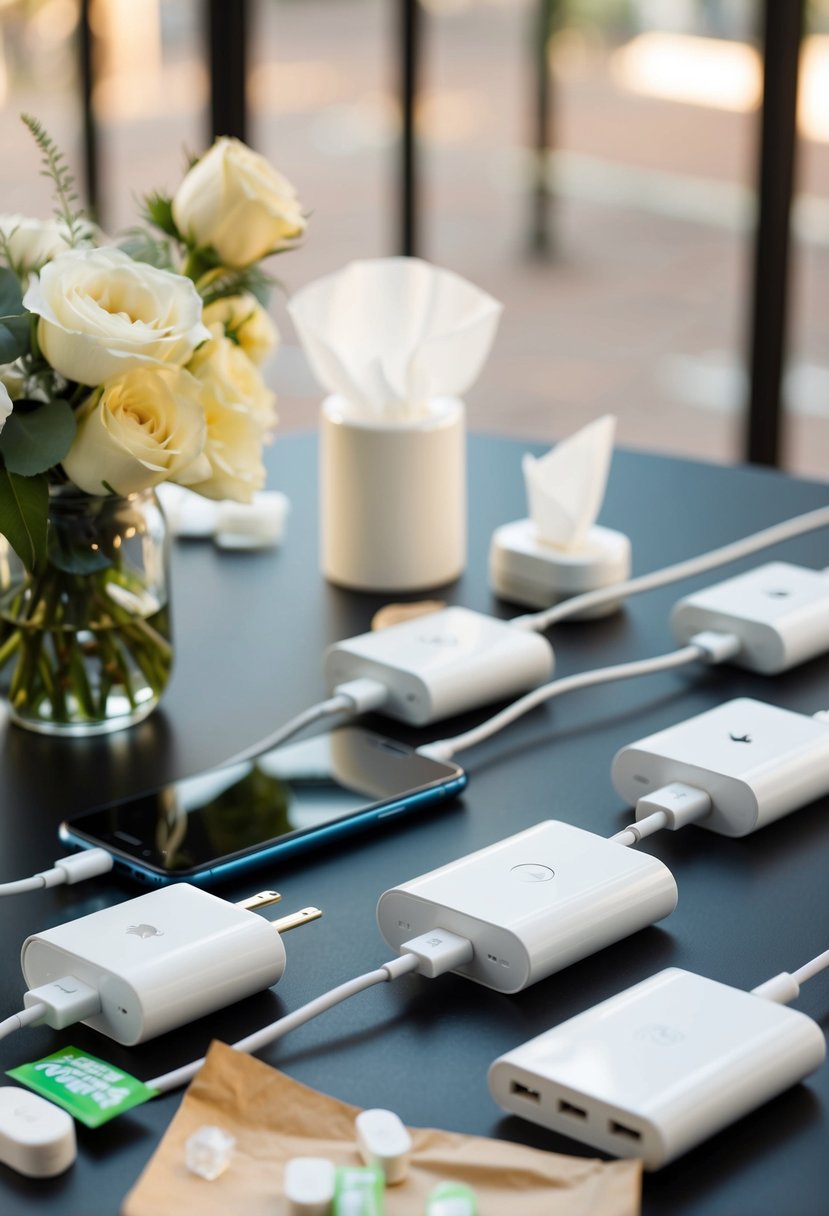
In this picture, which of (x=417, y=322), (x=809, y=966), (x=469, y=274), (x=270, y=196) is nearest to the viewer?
(x=809, y=966)

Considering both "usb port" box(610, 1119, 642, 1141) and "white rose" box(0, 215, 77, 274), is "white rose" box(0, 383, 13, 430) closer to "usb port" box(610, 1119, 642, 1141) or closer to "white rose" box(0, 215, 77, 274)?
"white rose" box(0, 215, 77, 274)

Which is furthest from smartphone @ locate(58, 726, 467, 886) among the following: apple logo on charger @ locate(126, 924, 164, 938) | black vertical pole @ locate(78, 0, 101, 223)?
black vertical pole @ locate(78, 0, 101, 223)

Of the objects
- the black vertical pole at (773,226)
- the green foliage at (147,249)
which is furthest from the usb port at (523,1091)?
the black vertical pole at (773,226)

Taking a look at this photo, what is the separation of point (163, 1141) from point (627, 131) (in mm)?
2807

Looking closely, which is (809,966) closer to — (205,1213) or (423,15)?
(205,1213)

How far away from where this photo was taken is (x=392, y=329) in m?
1.33

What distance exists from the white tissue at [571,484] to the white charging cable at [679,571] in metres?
0.06

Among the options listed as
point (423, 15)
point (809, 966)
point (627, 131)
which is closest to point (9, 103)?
point (423, 15)

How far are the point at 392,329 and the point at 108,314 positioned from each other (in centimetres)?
40

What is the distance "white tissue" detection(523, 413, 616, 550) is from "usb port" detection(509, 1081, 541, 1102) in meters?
0.69

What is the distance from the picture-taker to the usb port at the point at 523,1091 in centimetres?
72

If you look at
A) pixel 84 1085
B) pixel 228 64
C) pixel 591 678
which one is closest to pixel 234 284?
pixel 591 678

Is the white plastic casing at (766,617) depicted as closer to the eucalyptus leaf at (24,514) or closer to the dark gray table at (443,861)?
the dark gray table at (443,861)

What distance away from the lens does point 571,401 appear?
349 centimetres
